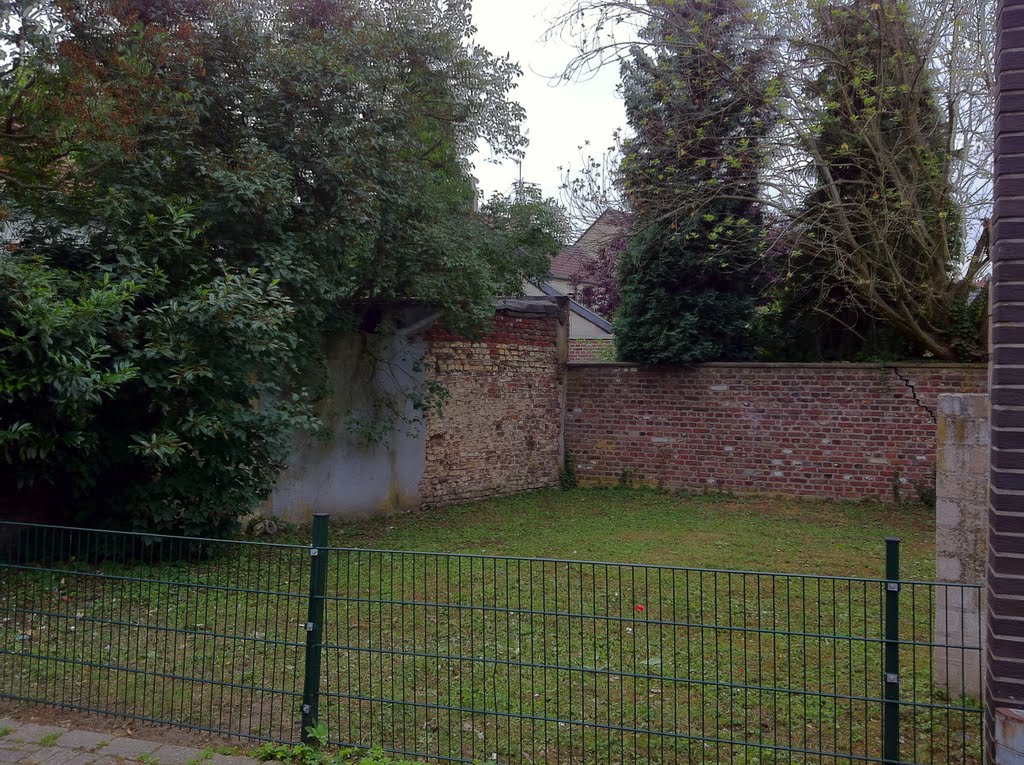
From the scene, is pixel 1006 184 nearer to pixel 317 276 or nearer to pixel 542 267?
pixel 317 276

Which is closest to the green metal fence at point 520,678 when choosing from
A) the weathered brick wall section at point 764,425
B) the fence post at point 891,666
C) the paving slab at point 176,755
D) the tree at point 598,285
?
the fence post at point 891,666

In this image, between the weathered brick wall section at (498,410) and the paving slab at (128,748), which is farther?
the weathered brick wall section at (498,410)

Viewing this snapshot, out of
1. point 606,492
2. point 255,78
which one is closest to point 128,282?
point 255,78

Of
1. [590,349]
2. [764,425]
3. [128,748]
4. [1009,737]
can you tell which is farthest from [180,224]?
[590,349]

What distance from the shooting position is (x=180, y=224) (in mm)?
7324

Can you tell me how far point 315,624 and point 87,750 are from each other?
1.32 m

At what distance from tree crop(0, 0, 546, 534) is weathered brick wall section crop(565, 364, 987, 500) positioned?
5684 mm

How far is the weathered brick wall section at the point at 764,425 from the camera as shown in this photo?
12.3 meters

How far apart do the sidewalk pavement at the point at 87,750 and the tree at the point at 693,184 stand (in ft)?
32.0

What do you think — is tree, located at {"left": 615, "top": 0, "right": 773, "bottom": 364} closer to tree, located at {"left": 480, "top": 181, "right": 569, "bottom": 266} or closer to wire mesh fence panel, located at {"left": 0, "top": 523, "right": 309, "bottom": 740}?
tree, located at {"left": 480, "top": 181, "right": 569, "bottom": 266}

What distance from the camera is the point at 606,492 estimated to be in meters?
13.8

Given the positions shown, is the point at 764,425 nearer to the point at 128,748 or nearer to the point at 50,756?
the point at 128,748

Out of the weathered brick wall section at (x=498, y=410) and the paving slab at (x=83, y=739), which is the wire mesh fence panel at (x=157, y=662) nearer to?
the paving slab at (x=83, y=739)

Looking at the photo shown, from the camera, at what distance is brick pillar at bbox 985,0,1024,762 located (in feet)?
9.66
